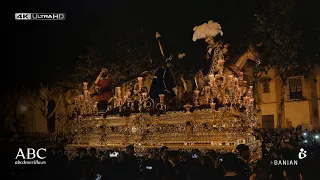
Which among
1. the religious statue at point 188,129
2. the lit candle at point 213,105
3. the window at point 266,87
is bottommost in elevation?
the religious statue at point 188,129

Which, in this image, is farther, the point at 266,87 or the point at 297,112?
the point at 266,87

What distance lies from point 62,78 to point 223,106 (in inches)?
470

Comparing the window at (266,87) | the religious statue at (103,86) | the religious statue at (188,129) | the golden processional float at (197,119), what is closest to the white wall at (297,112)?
the window at (266,87)

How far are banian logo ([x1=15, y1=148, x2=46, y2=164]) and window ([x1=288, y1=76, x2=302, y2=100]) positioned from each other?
17.9 metres

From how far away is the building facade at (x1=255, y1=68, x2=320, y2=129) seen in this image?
22.0 meters

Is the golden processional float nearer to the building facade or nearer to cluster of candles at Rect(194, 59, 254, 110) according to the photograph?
cluster of candles at Rect(194, 59, 254, 110)

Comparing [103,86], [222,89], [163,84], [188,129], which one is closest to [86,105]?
[103,86]

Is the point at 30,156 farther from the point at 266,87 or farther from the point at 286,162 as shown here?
the point at 266,87

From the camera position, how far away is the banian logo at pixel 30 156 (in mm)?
8755

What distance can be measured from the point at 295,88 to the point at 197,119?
16911 millimetres

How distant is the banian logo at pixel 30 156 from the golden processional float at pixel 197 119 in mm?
1388

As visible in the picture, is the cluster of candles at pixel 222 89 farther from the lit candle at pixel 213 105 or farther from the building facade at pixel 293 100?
the building facade at pixel 293 100

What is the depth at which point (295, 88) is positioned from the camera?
76.4ft

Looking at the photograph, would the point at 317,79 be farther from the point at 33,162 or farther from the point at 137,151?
the point at 33,162
